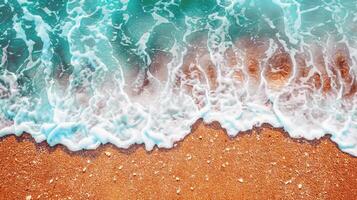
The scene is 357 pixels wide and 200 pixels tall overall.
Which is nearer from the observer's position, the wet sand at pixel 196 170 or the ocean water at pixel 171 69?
the wet sand at pixel 196 170

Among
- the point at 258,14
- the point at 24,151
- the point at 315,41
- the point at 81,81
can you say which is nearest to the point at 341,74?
the point at 315,41

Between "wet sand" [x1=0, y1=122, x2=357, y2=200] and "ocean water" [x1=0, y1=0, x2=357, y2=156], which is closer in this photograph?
"wet sand" [x1=0, y1=122, x2=357, y2=200]

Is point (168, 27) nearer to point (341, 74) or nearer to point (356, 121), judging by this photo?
point (341, 74)

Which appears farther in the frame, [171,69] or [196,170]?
[171,69]

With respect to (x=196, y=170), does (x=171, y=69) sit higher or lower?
higher

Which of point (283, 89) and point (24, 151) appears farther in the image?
point (283, 89)
